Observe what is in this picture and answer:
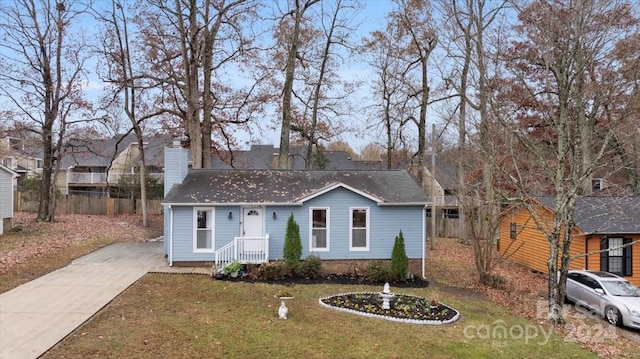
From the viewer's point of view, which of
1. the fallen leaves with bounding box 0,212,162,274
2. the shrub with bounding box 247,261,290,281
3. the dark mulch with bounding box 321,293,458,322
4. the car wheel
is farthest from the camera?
the fallen leaves with bounding box 0,212,162,274

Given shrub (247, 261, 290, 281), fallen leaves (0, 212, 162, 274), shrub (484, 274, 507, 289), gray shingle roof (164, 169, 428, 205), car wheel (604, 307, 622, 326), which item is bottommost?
Answer: car wheel (604, 307, 622, 326)

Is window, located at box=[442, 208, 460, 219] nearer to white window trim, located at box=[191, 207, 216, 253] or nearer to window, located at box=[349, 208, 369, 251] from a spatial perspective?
window, located at box=[349, 208, 369, 251]

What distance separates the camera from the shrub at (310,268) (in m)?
14.1

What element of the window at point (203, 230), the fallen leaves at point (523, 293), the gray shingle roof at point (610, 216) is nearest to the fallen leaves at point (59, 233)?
the window at point (203, 230)

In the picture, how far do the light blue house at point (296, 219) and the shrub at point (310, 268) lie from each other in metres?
0.70

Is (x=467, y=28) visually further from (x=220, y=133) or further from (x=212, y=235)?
(x=220, y=133)

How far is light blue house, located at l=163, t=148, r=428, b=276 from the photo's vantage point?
579 inches

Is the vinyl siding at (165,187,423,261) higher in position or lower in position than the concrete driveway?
higher

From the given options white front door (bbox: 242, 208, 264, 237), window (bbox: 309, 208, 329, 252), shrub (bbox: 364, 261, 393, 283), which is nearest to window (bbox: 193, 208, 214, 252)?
white front door (bbox: 242, 208, 264, 237)

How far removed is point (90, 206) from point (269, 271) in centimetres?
2262

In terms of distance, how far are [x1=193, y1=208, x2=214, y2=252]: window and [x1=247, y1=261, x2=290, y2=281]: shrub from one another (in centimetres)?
205

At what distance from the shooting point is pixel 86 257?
15.6m

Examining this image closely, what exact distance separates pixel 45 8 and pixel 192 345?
2321 cm

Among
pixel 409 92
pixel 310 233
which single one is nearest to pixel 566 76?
pixel 310 233
